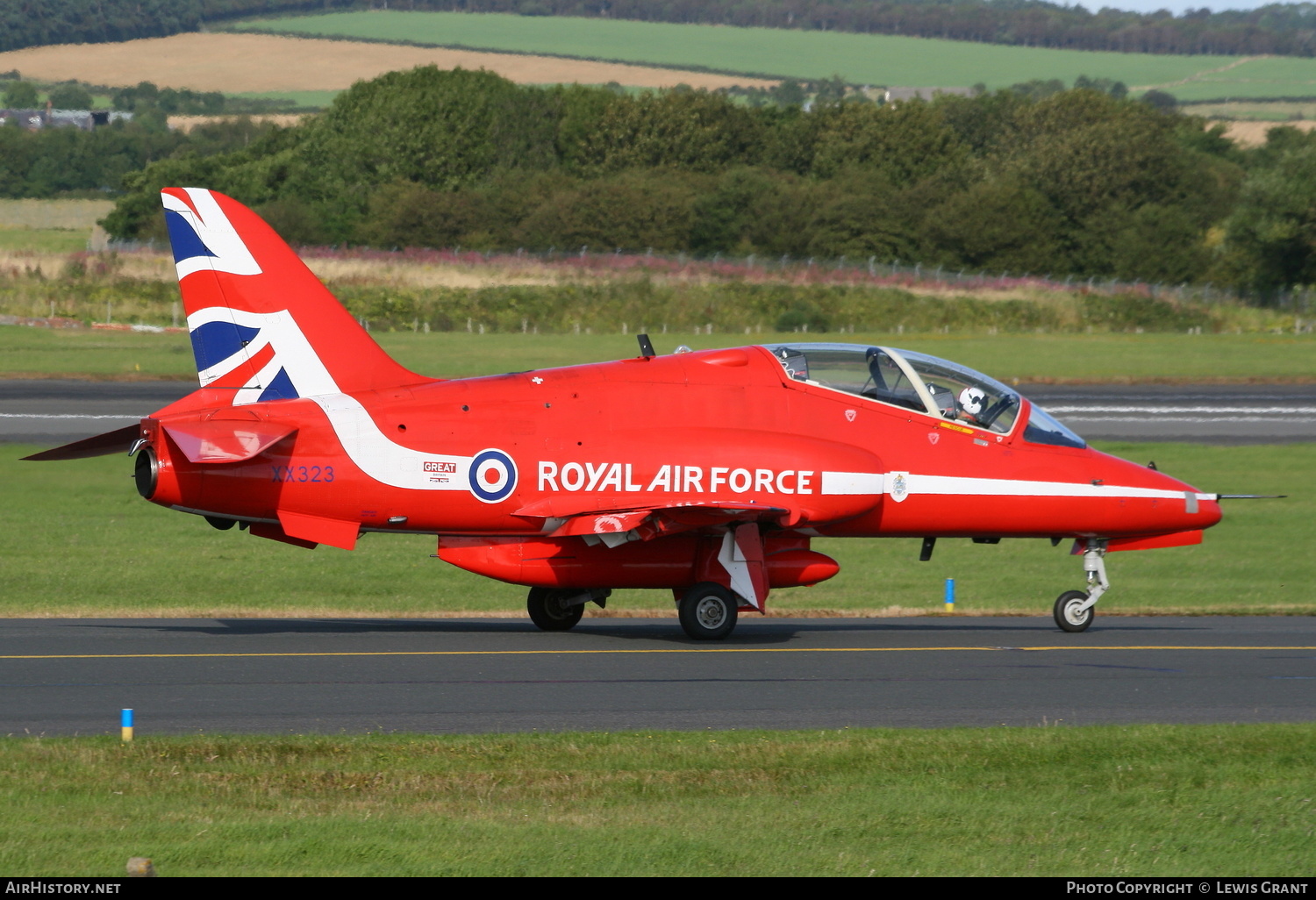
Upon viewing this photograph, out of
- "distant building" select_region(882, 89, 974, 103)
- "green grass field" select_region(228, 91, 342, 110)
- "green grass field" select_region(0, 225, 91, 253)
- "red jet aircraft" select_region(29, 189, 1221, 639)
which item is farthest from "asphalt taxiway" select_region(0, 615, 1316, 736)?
"distant building" select_region(882, 89, 974, 103)

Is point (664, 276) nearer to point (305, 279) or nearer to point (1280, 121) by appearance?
point (305, 279)

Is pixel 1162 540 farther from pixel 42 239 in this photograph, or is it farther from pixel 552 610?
pixel 42 239

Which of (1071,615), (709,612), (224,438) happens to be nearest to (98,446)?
(224,438)

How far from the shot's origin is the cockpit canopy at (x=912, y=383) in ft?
55.5

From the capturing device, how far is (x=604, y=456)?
1614 centimetres

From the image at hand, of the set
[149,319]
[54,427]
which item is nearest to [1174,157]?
[149,319]

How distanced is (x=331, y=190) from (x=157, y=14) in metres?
87.3

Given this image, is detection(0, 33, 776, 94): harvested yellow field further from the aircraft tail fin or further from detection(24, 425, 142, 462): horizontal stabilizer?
detection(24, 425, 142, 462): horizontal stabilizer

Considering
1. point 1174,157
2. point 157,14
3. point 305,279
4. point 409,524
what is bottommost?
point 409,524

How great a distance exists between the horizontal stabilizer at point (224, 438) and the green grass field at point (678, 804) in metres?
4.83

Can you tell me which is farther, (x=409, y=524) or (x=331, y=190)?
(x=331, y=190)

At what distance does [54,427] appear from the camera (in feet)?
124

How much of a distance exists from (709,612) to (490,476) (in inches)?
106

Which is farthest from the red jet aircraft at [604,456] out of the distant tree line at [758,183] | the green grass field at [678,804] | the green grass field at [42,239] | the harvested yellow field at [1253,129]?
the harvested yellow field at [1253,129]
